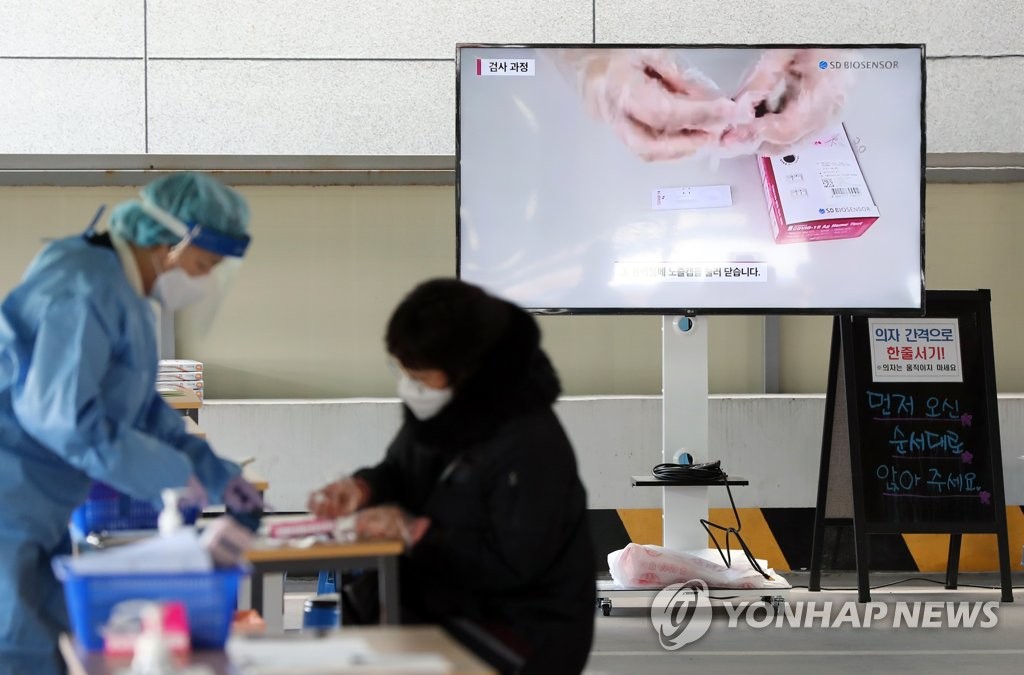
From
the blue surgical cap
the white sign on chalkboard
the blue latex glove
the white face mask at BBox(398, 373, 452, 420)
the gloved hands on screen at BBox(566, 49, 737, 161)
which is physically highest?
the gloved hands on screen at BBox(566, 49, 737, 161)

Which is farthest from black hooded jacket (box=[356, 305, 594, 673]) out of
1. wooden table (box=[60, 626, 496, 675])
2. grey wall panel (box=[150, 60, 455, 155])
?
grey wall panel (box=[150, 60, 455, 155])

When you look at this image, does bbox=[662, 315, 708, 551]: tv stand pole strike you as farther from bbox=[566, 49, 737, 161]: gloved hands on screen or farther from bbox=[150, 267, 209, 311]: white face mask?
bbox=[150, 267, 209, 311]: white face mask

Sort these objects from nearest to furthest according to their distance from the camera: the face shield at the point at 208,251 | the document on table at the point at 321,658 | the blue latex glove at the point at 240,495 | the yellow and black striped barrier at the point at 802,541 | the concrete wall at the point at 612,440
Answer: the document on table at the point at 321,658, the face shield at the point at 208,251, the blue latex glove at the point at 240,495, the concrete wall at the point at 612,440, the yellow and black striped barrier at the point at 802,541

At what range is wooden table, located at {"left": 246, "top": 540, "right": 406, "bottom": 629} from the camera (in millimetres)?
2211

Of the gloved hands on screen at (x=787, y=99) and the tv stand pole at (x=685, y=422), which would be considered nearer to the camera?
the gloved hands on screen at (x=787, y=99)

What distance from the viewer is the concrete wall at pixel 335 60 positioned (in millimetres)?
4812

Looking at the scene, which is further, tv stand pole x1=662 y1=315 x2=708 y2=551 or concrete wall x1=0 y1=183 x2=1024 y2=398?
concrete wall x1=0 y1=183 x2=1024 y2=398

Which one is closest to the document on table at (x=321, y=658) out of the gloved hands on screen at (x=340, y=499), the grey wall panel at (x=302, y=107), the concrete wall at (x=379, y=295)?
the gloved hands on screen at (x=340, y=499)

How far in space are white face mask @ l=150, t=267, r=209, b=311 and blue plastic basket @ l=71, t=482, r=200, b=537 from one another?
488 mm

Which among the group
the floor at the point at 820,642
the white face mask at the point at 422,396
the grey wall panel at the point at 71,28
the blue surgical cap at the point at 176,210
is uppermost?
the grey wall panel at the point at 71,28

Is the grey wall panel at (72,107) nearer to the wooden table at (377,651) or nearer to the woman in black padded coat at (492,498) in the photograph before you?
the woman in black padded coat at (492,498)

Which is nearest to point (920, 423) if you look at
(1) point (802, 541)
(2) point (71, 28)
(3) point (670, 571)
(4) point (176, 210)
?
(1) point (802, 541)

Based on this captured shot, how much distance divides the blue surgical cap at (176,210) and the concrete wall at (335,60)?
247 centimetres

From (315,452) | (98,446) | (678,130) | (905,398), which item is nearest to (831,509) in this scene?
(905,398)
